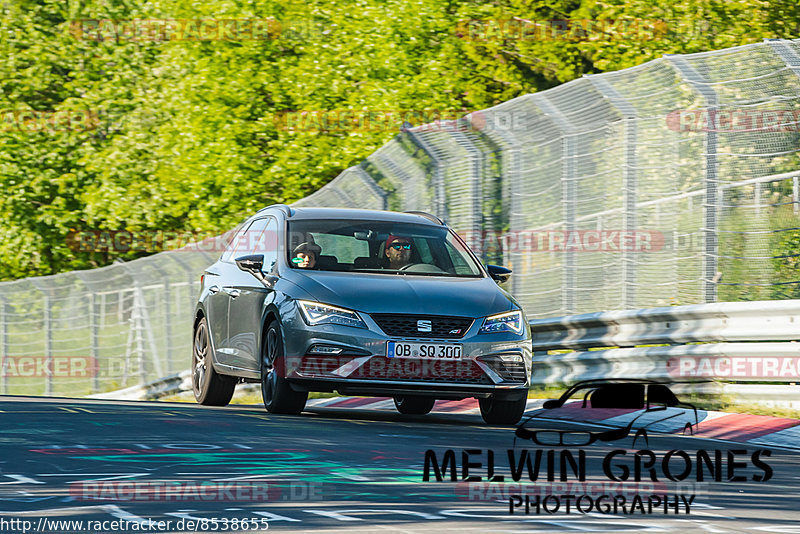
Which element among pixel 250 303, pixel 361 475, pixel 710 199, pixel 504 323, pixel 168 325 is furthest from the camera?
pixel 168 325

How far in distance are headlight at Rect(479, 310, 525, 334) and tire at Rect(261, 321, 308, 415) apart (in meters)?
1.48

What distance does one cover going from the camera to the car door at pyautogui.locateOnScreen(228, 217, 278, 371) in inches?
489

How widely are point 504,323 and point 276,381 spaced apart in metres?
1.77

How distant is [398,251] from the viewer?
12625mm

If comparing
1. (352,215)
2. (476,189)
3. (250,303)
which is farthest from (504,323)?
(476,189)

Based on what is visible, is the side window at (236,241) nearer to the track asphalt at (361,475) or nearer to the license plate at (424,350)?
the track asphalt at (361,475)

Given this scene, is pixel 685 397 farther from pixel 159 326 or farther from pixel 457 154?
pixel 159 326

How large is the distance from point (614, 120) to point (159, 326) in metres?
12.2

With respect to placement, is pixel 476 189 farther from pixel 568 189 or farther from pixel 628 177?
pixel 628 177

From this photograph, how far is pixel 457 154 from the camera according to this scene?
1639 cm

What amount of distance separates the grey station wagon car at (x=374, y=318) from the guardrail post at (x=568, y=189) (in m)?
2.11

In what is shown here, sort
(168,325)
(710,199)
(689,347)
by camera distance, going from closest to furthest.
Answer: (689,347), (710,199), (168,325)

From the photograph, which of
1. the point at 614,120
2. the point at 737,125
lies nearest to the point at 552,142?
the point at 614,120

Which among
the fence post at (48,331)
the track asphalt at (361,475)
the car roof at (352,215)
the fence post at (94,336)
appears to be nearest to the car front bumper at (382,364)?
the track asphalt at (361,475)
